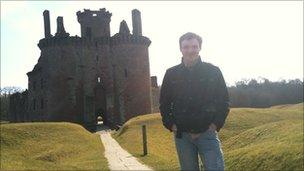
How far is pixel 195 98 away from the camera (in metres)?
6.46

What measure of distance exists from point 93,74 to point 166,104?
62085 mm

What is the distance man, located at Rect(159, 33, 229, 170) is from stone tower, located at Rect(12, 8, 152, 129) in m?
59.7

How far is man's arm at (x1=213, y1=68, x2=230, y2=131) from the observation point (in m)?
6.33

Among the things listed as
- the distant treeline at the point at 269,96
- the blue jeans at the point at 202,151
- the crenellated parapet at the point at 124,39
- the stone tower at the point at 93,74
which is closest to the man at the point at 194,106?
the blue jeans at the point at 202,151

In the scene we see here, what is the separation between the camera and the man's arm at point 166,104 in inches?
257

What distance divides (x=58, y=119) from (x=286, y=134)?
5250 centimetres

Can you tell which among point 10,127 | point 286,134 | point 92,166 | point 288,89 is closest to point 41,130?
point 10,127

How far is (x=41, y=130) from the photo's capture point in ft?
130

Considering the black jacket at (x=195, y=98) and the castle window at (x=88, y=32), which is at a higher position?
the castle window at (x=88, y=32)

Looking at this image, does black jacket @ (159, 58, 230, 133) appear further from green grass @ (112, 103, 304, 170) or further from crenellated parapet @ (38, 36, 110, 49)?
crenellated parapet @ (38, 36, 110, 49)

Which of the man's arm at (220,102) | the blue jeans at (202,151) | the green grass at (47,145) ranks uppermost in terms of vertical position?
the man's arm at (220,102)

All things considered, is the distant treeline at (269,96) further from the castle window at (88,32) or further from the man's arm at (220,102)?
the man's arm at (220,102)

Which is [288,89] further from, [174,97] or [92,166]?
[174,97]

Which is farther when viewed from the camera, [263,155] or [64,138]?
[64,138]
